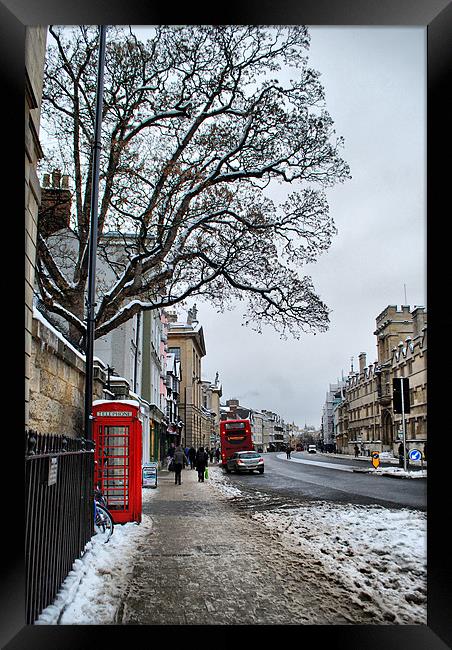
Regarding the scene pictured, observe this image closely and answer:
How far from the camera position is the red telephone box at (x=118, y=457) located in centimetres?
1263

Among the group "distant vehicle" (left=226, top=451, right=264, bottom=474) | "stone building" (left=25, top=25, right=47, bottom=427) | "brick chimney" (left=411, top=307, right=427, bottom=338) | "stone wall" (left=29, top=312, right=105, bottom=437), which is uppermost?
"brick chimney" (left=411, top=307, right=427, bottom=338)

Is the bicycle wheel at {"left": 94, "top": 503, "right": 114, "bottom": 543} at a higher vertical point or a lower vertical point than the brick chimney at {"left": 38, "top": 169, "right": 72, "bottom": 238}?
lower

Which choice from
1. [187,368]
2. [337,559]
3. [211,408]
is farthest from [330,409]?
[337,559]

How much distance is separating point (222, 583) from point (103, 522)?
3604 mm

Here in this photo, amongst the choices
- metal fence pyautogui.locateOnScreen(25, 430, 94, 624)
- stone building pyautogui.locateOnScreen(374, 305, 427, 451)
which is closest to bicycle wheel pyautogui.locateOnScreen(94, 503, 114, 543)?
metal fence pyautogui.locateOnScreen(25, 430, 94, 624)

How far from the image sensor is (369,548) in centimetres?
982

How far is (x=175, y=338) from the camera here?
61312 mm

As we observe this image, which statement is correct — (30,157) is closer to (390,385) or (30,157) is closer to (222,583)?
(222,583)

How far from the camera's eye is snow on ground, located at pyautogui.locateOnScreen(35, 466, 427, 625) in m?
6.48

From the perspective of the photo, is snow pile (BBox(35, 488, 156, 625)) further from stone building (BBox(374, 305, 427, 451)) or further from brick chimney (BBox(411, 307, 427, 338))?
brick chimney (BBox(411, 307, 427, 338))

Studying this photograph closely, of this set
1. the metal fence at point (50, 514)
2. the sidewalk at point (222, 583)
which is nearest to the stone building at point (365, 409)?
the sidewalk at point (222, 583)

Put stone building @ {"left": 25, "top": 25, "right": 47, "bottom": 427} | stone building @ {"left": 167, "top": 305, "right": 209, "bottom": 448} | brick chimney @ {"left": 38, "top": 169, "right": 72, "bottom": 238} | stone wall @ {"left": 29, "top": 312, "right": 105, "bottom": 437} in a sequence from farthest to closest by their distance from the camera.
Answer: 1. stone building @ {"left": 167, "top": 305, "right": 209, "bottom": 448}
2. brick chimney @ {"left": 38, "top": 169, "right": 72, "bottom": 238}
3. stone wall @ {"left": 29, "top": 312, "right": 105, "bottom": 437}
4. stone building @ {"left": 25, "top": 25, "right": 47, "bottom": 427}
